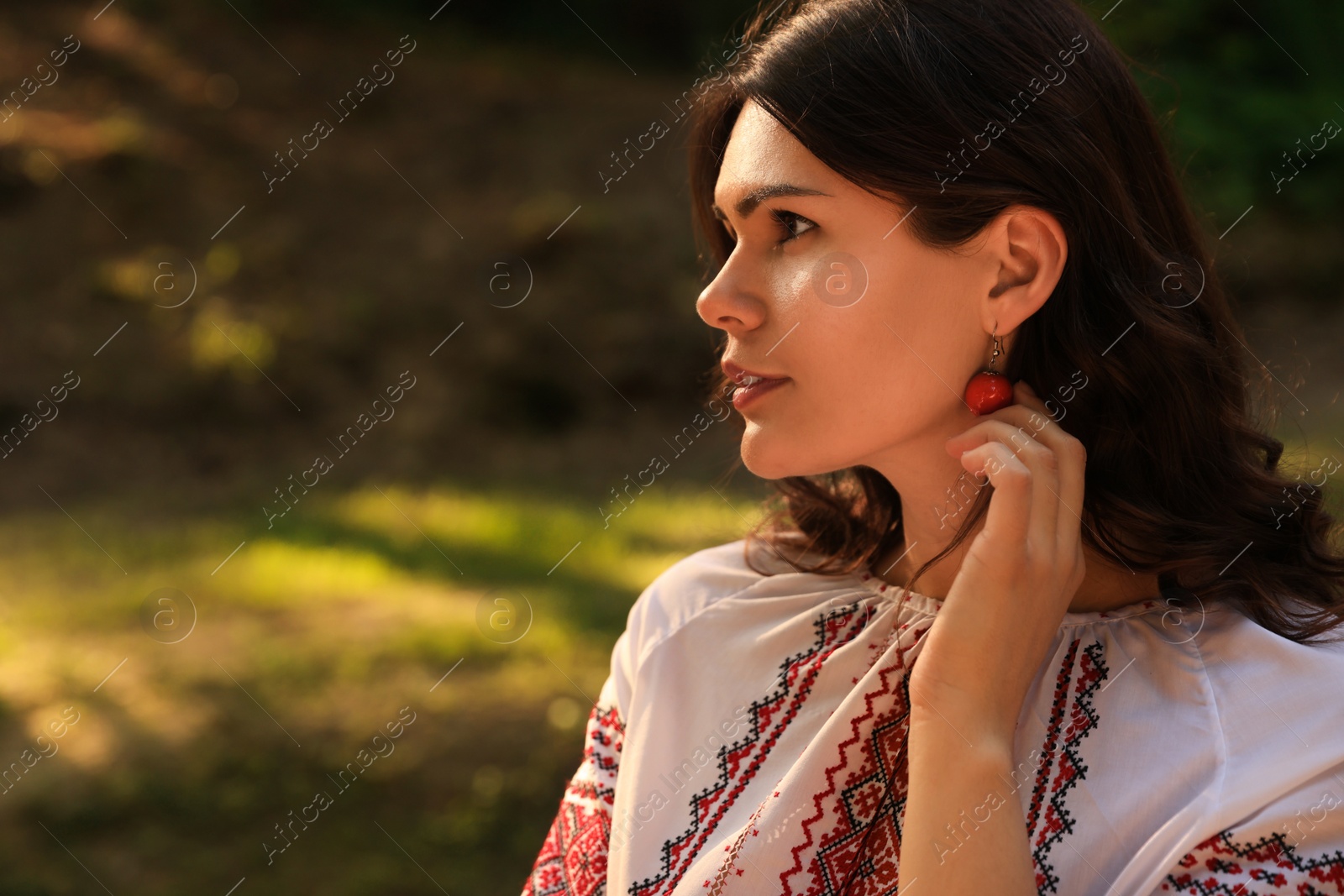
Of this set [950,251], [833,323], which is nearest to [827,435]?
[833,323]

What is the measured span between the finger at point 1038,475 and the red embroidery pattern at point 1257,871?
1.30ft

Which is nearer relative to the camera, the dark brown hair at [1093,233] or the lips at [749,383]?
the dark brown hair at [1093,233]

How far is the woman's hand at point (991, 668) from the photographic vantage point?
1.39 meters

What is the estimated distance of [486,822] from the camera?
3473mm

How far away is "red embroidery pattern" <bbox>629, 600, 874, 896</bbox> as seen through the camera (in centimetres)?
171

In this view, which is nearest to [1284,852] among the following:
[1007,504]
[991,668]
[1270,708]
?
[1270,708]

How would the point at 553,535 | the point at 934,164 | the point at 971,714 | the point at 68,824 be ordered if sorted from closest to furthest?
the point at 971,714, the point at 934,164, the point at 68,824, the point at 553,535

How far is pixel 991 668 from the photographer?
1456 millimetres

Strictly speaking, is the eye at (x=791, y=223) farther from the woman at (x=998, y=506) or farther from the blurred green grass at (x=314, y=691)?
the blurred green grass at (x=314, y=691)

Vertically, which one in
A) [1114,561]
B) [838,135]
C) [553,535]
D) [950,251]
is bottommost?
[1114,561]

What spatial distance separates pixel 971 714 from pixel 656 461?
5.14 metres

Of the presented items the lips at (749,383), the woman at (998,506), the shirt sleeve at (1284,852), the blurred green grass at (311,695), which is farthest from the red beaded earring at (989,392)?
the blurred green grass at (311,695)

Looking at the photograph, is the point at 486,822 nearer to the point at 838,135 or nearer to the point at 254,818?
the point at 254,818

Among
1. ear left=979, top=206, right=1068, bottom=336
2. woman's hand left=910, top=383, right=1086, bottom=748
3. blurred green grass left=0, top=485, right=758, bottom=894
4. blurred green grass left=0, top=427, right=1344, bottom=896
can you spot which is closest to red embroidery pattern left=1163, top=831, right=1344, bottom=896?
woman's hand left=910, top=383, right=1086, bottom=748
